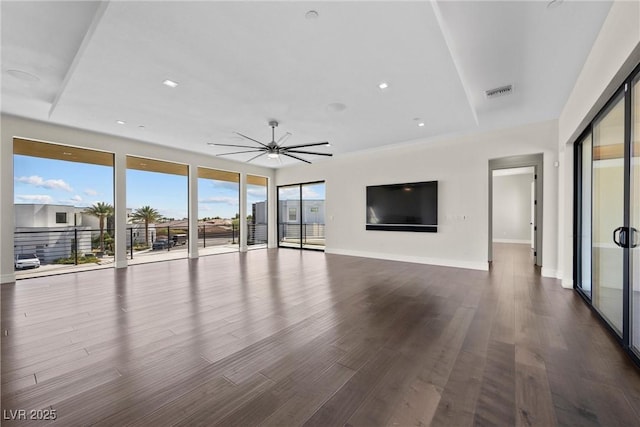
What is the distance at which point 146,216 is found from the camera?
698cm

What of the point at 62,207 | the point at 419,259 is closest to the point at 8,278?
the point at 62,207

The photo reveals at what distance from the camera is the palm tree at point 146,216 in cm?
670

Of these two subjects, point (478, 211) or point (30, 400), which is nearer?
point (30, 400)

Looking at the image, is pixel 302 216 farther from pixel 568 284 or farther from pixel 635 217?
pixel 635 217

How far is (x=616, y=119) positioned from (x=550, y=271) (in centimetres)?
331

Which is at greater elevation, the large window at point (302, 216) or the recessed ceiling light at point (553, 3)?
the recessed ceiling light at point (553, 3)

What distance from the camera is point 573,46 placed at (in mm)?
2752

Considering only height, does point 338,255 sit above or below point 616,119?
below

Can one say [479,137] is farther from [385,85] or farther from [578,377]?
[578,377]

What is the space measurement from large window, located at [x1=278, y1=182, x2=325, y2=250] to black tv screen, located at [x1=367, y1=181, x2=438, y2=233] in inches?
82.9

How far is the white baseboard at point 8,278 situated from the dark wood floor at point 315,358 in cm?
110

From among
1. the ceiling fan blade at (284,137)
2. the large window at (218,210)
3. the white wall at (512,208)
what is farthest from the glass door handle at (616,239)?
the white wall at (512,208)

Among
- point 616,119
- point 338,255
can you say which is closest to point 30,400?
point 616,119

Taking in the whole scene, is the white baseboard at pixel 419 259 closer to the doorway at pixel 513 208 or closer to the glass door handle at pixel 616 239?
the glass door handle at pixel 616 239
